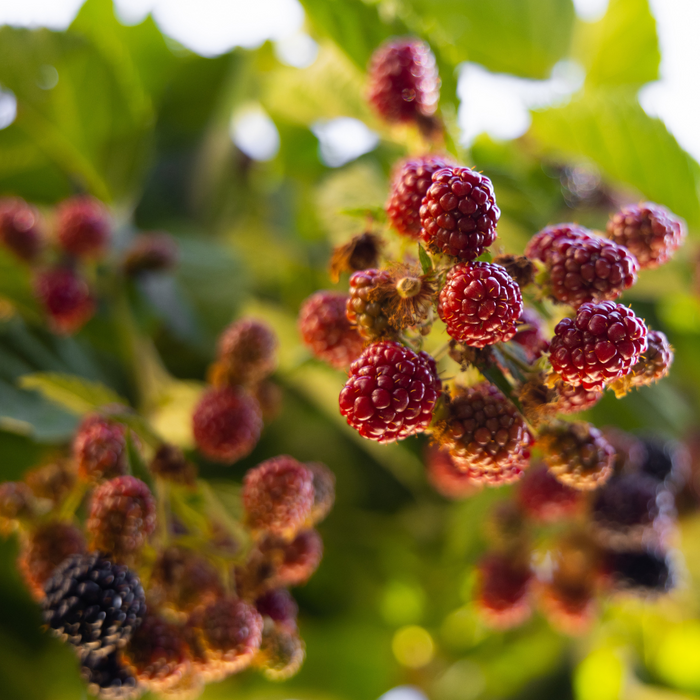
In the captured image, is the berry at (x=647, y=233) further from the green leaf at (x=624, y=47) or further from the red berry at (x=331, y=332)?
the green leaf at (x=624, y=47)

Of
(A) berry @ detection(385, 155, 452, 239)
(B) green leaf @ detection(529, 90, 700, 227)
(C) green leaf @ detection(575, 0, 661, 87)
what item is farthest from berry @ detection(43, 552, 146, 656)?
(C) green leaf @ detection(575, 0, 661, 87)

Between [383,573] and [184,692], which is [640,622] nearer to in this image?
[383,573]

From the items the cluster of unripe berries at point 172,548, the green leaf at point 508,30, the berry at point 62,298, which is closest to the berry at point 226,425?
the cluster of unripe berries at point 172,548

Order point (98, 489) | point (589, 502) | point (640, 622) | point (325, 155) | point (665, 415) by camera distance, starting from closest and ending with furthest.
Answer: point (98, 489) < point (589, 502) < point (665, 415) < point (325, 155) < point (640, 622)

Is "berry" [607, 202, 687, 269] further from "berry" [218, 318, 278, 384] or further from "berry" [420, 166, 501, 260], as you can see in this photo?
"berry" [218, 318, 278, 384]

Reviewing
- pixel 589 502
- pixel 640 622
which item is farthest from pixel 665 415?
pixel 640 622

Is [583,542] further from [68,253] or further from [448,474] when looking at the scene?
[68,253]

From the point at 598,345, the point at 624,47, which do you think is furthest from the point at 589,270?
the point at 624,47
